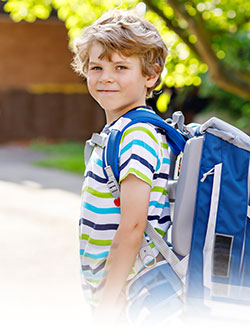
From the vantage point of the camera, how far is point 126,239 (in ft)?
5.82

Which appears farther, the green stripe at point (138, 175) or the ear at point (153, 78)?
the ear at point (153, 78)

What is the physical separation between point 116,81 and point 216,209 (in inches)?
21.4

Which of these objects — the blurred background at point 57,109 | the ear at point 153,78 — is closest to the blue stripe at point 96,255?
the ear at point 153,78

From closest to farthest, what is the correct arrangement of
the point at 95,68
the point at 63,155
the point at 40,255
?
the point at 95,68 < the point at 40,255 < the point at 63,155

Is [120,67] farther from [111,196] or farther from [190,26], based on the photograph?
[190,26]

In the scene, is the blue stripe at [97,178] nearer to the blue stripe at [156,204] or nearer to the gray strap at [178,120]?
the blue stripe at [156,204]

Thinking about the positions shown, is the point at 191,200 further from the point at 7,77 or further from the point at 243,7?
the point at 7,77

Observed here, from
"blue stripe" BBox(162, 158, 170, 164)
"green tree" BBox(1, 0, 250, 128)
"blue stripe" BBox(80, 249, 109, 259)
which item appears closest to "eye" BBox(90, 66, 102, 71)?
"blue stripe" BBox(162, 158, 170, 164)

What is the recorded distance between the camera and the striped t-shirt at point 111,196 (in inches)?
70.5

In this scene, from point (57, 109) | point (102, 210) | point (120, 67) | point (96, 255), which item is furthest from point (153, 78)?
point (57, 109)

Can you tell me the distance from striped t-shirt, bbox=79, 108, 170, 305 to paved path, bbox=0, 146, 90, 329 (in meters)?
1.32

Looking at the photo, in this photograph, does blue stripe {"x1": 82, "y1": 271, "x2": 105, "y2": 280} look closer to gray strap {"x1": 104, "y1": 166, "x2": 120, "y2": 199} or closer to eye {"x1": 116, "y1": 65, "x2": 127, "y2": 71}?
gray strap {"x1": 104, "y1": 166, "x2": 120, "y2": 199}

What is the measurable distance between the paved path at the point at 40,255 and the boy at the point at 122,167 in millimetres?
1385

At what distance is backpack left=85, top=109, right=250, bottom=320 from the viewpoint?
1.80 m
